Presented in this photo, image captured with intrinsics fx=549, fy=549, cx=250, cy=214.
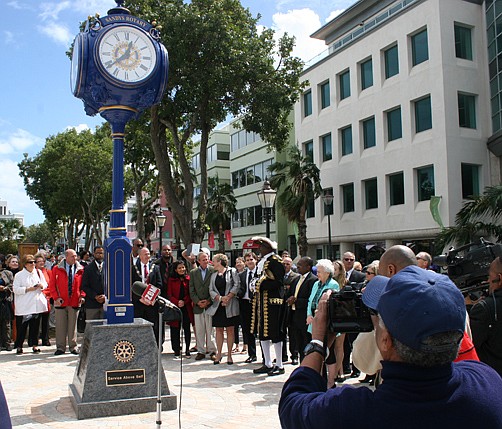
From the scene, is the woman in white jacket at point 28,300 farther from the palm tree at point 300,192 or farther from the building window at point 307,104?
the building window at point 307,104

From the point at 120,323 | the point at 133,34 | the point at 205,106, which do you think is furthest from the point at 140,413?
the point at 205,106

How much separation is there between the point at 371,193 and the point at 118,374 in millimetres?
26187

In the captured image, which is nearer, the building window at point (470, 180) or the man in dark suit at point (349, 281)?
the man in dark suit at point (349, 281)

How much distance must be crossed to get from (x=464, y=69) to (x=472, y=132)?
10.1ft

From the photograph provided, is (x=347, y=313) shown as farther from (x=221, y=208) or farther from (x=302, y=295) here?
(x=221, y=208)

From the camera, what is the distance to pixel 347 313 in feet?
7.18

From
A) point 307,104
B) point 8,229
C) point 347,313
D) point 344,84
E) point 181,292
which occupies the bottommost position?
point 181,292

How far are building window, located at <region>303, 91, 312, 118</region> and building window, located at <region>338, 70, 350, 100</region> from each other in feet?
10.7

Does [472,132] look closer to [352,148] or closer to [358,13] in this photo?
[352,148]

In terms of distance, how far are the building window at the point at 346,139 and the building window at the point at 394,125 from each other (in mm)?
3441

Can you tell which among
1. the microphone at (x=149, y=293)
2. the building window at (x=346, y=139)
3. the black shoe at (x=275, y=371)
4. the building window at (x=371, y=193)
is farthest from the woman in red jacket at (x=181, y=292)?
the building window at (x=346, y=139)

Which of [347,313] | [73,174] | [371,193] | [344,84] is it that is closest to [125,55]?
[347,313]

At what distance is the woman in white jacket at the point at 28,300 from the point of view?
39.0 feet

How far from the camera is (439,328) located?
172cm
